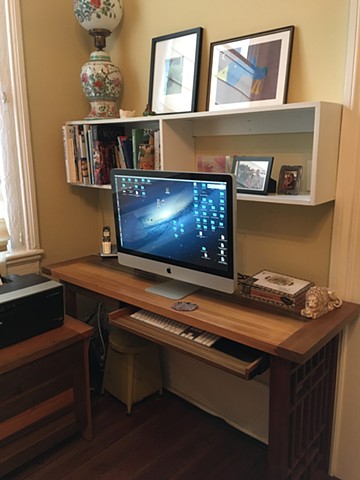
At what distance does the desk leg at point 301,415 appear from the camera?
135 cm

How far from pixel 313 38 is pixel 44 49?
1.42 m

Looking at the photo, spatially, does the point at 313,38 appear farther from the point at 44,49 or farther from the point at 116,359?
the point at 116,359

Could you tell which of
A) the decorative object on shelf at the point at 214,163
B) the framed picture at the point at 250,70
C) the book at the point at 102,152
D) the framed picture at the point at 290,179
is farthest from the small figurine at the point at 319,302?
the book at the point at 102,152

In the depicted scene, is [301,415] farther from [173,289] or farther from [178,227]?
[178,227]

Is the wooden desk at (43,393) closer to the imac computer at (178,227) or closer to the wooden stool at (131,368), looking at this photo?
the wooden stool at (131,368)

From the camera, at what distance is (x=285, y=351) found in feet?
4.19

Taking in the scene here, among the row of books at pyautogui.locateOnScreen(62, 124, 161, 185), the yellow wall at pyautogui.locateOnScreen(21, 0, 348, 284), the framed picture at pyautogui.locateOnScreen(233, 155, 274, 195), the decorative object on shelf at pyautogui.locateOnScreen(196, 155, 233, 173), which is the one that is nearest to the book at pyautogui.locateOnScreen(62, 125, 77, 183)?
the row of books at pyautogui.locateOnScreen(62, 124, 161, 185)

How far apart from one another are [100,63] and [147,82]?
0.26 m

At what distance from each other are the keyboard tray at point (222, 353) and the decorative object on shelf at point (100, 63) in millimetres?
Answer: 1246

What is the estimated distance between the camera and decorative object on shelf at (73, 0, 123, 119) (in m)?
2.13

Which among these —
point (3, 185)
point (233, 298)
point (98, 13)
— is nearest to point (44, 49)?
point (98, 13)

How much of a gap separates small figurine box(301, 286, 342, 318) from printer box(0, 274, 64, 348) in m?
1.04

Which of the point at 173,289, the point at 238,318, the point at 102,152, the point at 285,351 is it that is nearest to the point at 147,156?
the point at 102,152

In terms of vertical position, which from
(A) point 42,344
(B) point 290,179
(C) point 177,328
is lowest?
(A) point 42,344
